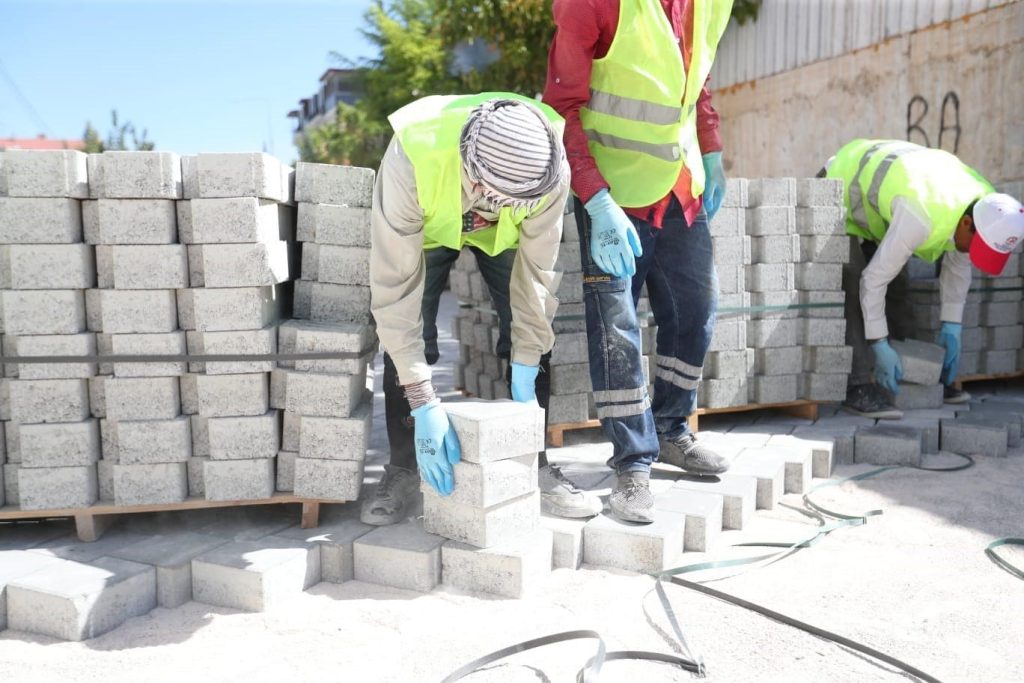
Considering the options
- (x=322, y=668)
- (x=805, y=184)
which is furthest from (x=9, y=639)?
(x=805, y=184)

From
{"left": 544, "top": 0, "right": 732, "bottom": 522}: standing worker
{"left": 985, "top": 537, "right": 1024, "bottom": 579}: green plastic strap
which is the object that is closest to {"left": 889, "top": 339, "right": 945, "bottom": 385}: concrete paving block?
{"left": 985, "top": 537, "right": 1024, "bottom": 579}: green plastic strap

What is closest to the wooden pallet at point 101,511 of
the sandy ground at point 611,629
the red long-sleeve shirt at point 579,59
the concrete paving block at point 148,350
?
the sandy ground at point 611,629

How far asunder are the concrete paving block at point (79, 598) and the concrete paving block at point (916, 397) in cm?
465

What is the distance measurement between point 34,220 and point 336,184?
1179mm

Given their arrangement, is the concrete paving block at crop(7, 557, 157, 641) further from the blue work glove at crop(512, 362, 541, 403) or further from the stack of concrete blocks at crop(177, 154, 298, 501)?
the blue work glove at crop(512, 362, 541, 403)

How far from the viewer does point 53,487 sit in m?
3.35

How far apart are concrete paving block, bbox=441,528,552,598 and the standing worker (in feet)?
1.46

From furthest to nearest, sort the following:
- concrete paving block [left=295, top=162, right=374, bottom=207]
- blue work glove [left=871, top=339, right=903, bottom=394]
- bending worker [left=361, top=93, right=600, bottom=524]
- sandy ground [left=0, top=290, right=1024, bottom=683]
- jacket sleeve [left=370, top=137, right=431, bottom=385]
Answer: blue work glove [left=871, top=339, right=903, bottom=394], concrete paving block [left=295, top=162, right=374, bottom=207], jacket sleeve [left=370, top=137, right=431, bottom=385], bending worker [left=361, top=93, right=600, bottom=524], sandy ground [left=0, top=290, right=1024, bottom=683]

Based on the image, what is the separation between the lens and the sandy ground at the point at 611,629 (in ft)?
8.55

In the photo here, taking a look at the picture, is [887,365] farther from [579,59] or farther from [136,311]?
[136,311]

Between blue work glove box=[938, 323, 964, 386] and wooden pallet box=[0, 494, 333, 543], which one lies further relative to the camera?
blue work glove box=[938, 323, 964, 386]

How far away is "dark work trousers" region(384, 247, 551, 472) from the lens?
140 inches

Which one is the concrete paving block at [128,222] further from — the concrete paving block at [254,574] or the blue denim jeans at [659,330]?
the blue denim jeans at [659,330]

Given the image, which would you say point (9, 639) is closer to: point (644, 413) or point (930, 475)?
point (644, 413)
